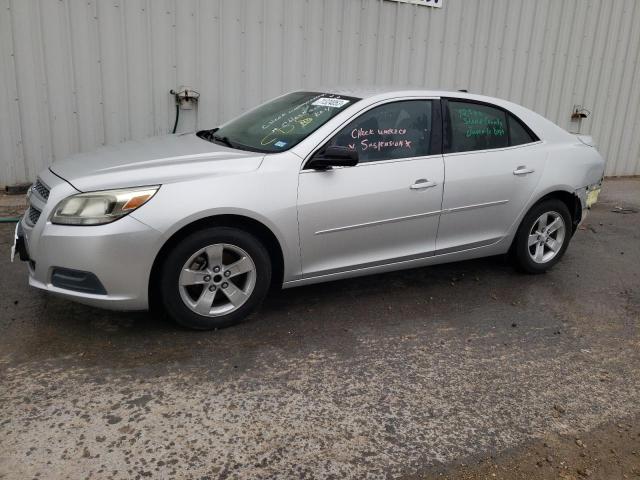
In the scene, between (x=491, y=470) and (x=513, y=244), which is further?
(x=513, y=244)

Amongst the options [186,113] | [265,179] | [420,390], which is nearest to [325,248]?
[265,179]

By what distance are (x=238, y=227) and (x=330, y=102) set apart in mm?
1291

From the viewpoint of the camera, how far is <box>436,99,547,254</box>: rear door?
14.8 feet

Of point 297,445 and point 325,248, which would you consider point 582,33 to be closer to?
point 325,248

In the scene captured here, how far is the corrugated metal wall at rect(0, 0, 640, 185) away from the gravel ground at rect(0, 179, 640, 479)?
2517mm

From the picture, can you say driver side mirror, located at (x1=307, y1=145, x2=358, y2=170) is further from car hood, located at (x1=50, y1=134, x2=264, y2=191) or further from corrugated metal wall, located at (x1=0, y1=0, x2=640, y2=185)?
corrugated metal wall, located at (x1=0, y1=0, x2=640, y2=185)

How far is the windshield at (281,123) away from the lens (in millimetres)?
4168

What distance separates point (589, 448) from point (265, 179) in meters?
2.35

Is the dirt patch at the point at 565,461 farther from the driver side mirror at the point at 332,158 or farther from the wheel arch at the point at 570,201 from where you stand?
the wheel arch at the point at 570,201

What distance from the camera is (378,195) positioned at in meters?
4.12

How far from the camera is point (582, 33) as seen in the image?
9.38 meters

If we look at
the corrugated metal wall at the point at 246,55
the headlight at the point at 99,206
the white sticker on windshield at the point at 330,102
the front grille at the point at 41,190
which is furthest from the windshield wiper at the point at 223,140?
the corrugated metal wall at the point at 246,55

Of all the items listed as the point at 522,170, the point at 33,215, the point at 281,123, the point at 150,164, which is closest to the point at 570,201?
the point at 522,170

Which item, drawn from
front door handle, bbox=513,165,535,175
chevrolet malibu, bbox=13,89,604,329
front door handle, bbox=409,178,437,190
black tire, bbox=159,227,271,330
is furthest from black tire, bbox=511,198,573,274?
black tire, bbox=159,227,271,330
